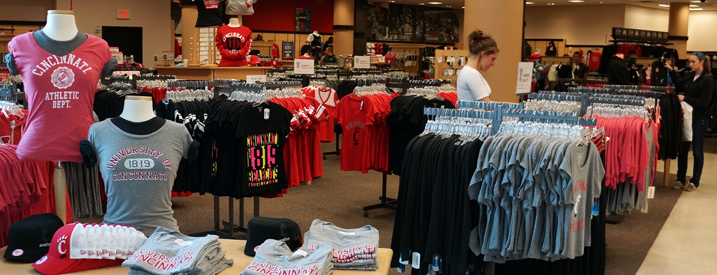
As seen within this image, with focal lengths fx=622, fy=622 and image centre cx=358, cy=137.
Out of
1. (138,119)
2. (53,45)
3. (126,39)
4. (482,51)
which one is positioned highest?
(126,39)

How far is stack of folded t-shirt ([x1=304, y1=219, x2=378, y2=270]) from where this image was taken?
228cm

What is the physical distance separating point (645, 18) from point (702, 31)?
93.1 inches

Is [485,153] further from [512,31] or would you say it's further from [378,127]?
[512,31]

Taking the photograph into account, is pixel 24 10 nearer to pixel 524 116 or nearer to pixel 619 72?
pixel 619 72

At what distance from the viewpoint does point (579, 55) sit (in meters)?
16.2

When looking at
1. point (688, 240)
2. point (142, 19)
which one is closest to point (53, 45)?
point (688, 240)

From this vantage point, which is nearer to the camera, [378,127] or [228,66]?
[378,127]

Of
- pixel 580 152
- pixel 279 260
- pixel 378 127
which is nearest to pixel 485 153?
pixel 580 152

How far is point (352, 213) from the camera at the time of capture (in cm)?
605

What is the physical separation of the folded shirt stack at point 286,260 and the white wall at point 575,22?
66.9 ft

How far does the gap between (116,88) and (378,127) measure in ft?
8.04

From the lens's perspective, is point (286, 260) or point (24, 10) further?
point (24, 10)

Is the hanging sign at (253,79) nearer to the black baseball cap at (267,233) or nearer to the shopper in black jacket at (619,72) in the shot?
the black baseball cap at (267,233)

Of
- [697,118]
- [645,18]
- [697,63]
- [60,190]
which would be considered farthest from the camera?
[645,18]
